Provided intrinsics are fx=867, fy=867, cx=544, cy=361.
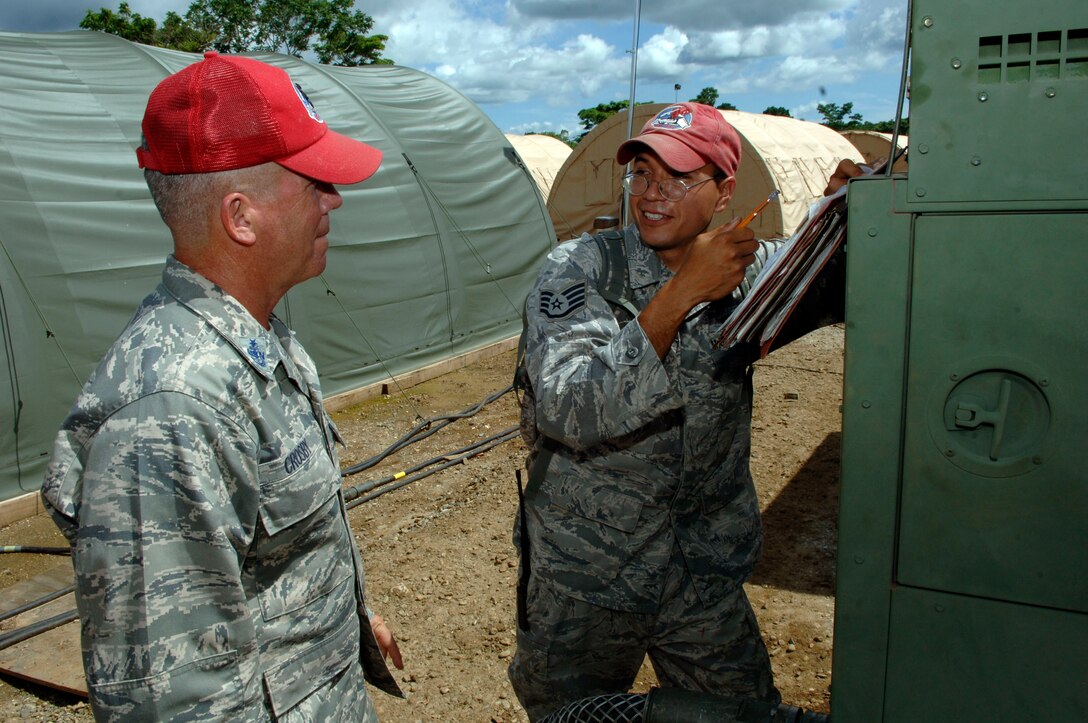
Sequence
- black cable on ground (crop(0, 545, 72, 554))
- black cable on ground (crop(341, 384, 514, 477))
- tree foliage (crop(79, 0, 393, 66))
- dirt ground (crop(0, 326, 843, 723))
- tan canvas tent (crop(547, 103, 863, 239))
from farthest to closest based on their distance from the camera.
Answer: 1. tree foliage (crop(79, 0, 393, 66))
2. tan canvas tent (crop(547, 103, 863, 239))
3. black cable on ground (crop(341, 384, 514, 477))
4. black cable on ground (crop(0, 545, 72, 554))
5. dirt ground (crop(0, 326, 843, 723))

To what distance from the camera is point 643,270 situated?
210 centimetres

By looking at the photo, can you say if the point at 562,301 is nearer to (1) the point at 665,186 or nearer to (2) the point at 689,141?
(1) the point at 665,186

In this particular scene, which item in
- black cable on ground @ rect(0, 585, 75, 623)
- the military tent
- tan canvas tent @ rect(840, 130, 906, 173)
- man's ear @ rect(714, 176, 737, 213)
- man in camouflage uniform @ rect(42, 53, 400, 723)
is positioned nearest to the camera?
man in camouflage uniform @ rect(42, 53, 400, 723)

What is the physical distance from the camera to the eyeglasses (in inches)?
82.8

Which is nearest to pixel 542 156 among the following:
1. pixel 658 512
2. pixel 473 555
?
pixel 473 555

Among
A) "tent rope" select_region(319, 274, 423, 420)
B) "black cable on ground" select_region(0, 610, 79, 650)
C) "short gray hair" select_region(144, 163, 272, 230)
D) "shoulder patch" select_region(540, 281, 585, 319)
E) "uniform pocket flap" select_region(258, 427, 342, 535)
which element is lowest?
"black cable on ground" select_region(0, 610, 79, 650)

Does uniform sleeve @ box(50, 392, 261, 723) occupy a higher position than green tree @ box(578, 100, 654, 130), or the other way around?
green tree @ box(578, 100, 654, 130)

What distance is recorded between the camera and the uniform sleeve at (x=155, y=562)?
1152 mm

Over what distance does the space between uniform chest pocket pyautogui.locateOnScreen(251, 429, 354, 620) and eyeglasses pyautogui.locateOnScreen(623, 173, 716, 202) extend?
41.2 inches

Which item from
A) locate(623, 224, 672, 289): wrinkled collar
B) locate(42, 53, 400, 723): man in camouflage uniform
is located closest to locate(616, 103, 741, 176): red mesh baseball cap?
locate(623, 224, 672, 289): wrinkled collar

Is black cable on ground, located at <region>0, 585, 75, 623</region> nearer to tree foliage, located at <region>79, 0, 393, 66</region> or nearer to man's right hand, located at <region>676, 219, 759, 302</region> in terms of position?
man's right hand, located at <region>676, 219, 759, 302</region>

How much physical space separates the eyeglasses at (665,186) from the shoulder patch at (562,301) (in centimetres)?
37

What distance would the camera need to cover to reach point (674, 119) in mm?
2156

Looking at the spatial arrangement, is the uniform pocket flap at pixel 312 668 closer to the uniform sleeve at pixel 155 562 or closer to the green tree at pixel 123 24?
the uniform sleeve at pixel 155 562
